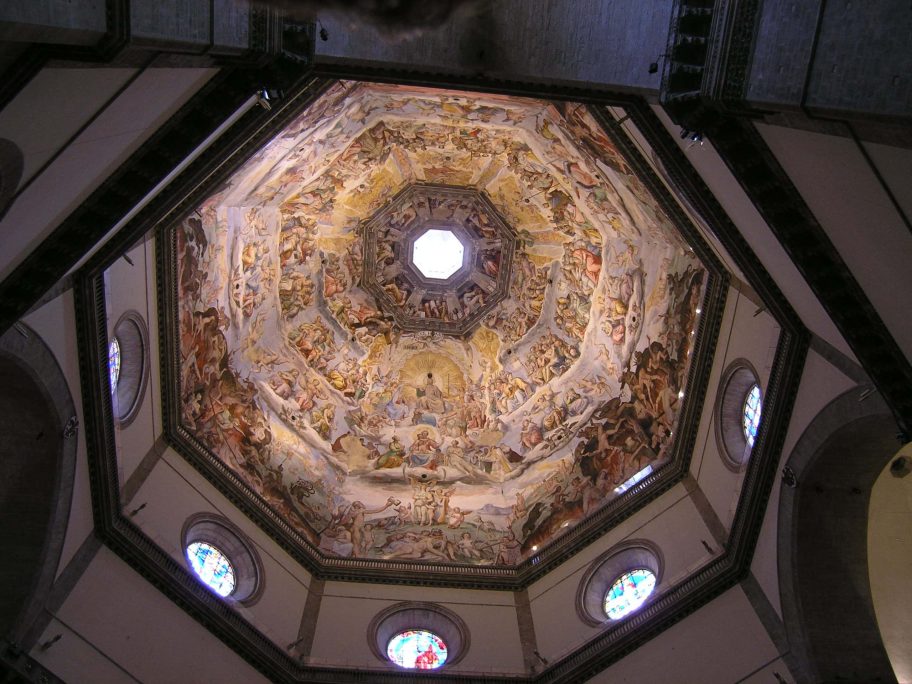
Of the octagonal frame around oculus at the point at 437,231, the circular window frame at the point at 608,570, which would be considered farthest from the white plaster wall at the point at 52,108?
the octagonal frame around oculus at the point at 437,231

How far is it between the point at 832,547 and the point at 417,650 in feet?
27.7

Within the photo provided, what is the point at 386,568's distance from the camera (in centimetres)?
1806

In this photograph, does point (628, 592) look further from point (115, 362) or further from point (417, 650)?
point (115, 362)

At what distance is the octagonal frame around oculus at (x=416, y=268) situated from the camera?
2284 cm

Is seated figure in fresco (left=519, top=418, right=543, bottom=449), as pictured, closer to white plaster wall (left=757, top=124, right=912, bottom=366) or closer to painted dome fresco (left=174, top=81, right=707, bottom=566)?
painted dome fresco (left=174, top=81, right=707, bottom=566)

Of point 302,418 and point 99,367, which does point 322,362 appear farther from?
point 99,367

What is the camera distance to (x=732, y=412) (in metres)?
15.8

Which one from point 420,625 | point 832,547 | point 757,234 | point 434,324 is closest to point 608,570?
point 420,625

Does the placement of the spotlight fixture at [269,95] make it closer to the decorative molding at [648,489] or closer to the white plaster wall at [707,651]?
the decorative molding at [648,489]

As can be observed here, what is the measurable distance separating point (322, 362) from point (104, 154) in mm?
13368

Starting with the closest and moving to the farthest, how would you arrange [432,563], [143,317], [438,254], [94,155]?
[94,155] → [143,317] → [432,563] → [438,254]

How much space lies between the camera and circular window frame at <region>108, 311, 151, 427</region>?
14820 mm

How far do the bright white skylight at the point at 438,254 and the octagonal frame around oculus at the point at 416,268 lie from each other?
0.29 m

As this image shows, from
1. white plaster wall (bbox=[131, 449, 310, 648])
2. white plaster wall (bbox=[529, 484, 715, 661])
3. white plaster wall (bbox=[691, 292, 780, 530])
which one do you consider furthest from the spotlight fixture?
white plaster wall (bbox=[529, 484, 715, 661])
